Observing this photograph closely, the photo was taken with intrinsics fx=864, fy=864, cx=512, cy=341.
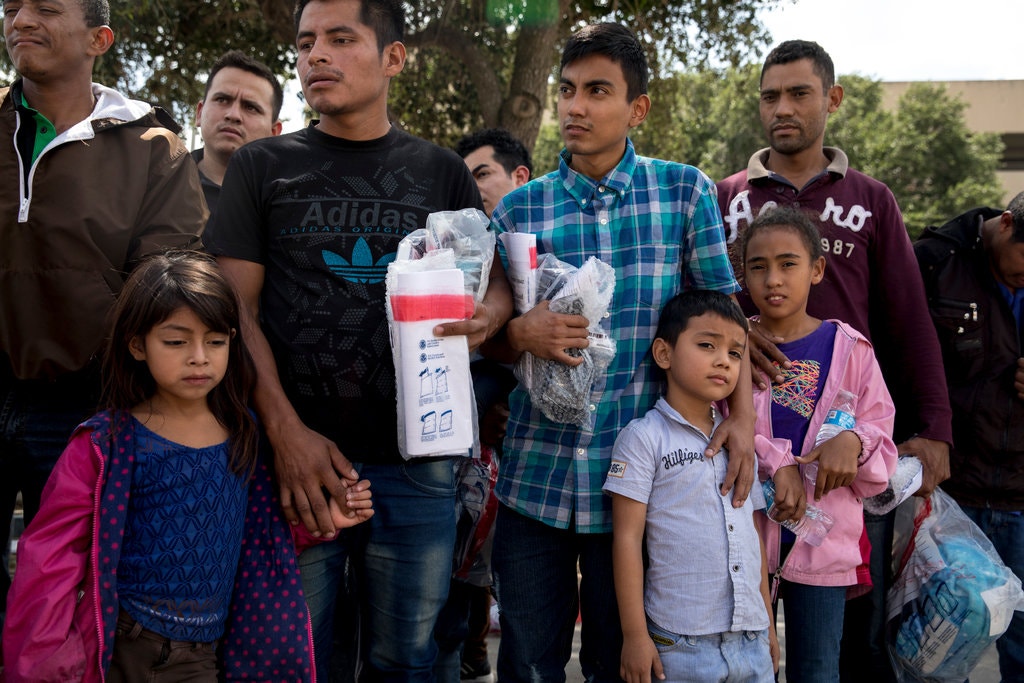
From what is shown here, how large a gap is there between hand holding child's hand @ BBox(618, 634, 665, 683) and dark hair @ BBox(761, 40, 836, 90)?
234 centimetres

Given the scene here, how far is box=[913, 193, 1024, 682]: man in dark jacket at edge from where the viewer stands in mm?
3232

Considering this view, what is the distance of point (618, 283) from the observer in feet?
8.46

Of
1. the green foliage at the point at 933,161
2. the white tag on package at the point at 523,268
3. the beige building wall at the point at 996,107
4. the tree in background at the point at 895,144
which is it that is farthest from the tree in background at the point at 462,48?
the beige building wall at the point at 996,107

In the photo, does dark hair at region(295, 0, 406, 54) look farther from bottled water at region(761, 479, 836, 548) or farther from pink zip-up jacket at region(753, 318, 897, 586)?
bottled water at region(761, 479, 836, 548)

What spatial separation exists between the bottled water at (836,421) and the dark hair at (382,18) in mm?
1796

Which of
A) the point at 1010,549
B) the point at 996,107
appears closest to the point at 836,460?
the point at 1010,549

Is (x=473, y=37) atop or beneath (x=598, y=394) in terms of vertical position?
atop

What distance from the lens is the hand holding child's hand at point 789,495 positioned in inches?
105

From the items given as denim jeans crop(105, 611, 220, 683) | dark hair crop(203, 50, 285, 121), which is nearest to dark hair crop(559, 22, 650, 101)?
denim jeans crop(105, 611, 220, 683)

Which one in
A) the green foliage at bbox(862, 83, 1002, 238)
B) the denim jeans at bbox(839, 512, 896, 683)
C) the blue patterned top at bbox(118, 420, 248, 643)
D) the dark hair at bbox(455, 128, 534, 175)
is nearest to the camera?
the blue patterned top at bbox(118, 420, 248, 643)

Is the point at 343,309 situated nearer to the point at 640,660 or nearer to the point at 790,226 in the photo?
the point at 640,660

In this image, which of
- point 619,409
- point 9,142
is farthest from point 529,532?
point 9,142

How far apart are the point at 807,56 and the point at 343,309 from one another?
226 cm

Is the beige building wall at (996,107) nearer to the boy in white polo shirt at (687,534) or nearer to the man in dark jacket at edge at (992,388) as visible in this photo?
the man in dark jacket at edge at (992,388)
